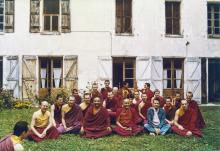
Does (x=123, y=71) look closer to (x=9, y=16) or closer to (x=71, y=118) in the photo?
(x=9, y=16)

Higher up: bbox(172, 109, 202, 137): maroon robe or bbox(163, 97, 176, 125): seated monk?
bbox(163, 97, 176, 125): seated monk

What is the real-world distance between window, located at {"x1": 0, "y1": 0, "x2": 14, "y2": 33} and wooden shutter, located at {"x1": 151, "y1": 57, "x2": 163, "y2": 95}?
22.5ft

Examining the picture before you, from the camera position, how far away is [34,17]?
19.4 metres

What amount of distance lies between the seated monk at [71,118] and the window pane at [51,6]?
8.55 meters

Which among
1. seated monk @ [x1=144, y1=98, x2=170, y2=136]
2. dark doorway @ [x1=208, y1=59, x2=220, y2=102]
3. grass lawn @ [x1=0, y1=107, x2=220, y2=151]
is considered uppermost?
dark doorway @ [x1=208, y1=59, x2=220, y2=102]

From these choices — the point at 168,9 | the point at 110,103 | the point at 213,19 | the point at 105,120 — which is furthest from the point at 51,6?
the point at 105,120

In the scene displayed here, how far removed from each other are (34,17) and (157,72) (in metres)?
6.37

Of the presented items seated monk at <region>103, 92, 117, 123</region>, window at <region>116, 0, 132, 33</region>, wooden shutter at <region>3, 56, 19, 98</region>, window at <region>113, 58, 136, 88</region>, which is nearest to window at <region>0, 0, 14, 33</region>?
wooden shutter at <region>3, 56, 19, 98</region>

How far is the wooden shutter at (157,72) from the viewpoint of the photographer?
20.1 metres

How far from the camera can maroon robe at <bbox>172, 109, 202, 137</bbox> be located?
1187 centimetres

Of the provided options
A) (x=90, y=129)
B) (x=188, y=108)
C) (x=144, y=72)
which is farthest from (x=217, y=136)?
(x=144, y=72)

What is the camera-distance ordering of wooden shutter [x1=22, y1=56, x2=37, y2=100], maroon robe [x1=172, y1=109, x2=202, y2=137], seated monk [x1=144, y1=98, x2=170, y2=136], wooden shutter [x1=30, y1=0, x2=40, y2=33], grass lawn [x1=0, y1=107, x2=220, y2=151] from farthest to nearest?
wooden shutter [x1=30, y1=0, x2=40, y2=33]
wooden shutter [x1=22, y1=56, x2=37, y2=100]
seated monk [x1=144, y1=98, x2=170, y2=136]
maroon robe [x1=172, y1=109, x2=202, y2=137]
grass lawn [x1=0, y1=107, x2=220, y2=151]

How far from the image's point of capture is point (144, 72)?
1994cm

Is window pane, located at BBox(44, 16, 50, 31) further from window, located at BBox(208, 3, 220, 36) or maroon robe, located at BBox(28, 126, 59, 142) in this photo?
maroon robe, located at BBox(28, 126, 59, 142)
